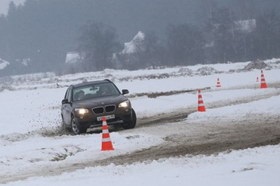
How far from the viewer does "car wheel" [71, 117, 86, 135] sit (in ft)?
57.6

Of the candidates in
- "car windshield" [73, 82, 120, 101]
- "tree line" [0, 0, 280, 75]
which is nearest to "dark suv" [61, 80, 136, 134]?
"car windshield" [73, 82, 120, 101]

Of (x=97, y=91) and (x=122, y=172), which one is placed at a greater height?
(x=97, y=91)

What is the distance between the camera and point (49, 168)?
472 inches

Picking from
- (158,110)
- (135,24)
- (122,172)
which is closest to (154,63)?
(135,24)

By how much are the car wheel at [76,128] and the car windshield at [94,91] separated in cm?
98

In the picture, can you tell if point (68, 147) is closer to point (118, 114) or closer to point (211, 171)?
point (118, 114)

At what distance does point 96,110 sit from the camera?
57.7ft

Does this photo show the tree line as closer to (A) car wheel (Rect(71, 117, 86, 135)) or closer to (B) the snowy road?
(B) the snowy road

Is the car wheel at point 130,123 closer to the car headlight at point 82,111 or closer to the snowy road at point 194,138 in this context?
the snowy road at point 194,138

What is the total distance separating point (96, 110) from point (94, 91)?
1441 mm

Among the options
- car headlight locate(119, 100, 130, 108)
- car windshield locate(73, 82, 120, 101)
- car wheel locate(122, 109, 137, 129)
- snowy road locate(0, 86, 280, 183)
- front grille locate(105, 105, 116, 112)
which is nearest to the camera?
snowy road locate(0, 86, 280, 183)

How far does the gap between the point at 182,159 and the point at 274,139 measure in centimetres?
230

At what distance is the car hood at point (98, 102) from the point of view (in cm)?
1766

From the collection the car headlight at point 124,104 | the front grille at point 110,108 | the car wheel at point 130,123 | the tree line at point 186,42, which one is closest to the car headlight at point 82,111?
the front grille at point 110,108
